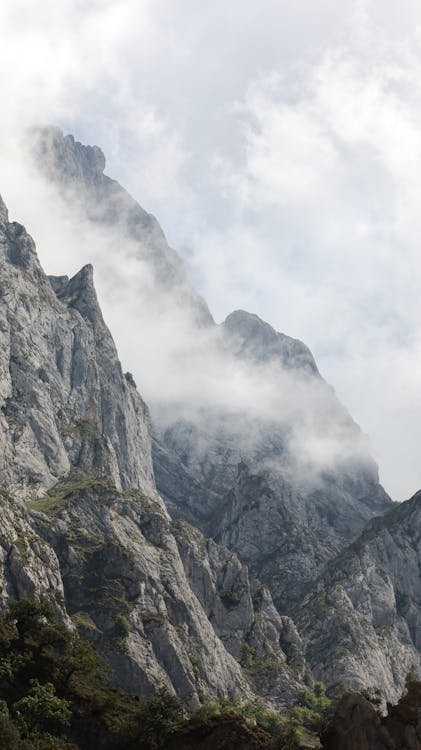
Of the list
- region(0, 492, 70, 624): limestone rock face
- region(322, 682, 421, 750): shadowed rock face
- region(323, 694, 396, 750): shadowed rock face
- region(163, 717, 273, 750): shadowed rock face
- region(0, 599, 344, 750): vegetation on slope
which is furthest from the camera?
region(0, 492, 70, 624): limestone rock face

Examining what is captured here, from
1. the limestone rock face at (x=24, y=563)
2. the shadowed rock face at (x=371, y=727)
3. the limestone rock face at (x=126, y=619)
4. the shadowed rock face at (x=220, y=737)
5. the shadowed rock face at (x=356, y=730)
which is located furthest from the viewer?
the limestone rock face at (x=126, y=619)

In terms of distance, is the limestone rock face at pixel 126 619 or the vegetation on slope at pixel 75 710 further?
the limestone rock face at pixel 126 619

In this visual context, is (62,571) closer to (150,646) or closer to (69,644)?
(150,646)

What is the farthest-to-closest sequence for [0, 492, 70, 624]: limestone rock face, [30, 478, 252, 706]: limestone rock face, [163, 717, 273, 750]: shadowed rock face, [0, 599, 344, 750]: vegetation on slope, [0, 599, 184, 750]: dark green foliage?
[30, 478, 252, 706]: limestone rock face
[0, 492, 70, 624]: limestone rock face
[0, 599, 184, 750]: dark green foliage
[0, 599, 344, 750]: vegetation on slope
[163, 717, 273, 750]: shadowed rock face

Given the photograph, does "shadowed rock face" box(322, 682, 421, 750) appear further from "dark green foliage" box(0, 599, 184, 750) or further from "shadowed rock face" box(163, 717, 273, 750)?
"dark green foliage" box(0, 599, 184, 750)

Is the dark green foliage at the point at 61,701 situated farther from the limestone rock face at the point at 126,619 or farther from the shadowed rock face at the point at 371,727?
the limestone rock face at the point at 126,619

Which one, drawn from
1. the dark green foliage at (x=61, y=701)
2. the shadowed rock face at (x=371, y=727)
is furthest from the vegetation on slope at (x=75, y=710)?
the shadowed rock face at (x=371, y=727)

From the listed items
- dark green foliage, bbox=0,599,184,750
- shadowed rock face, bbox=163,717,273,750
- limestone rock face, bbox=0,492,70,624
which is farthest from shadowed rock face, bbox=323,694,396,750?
limestone rock face, bbox=0,492,70,624

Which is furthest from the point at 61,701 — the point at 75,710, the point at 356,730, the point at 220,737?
the point at 356,730

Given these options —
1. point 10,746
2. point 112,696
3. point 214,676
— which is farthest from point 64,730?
point 214,676

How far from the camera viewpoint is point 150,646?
181 metres

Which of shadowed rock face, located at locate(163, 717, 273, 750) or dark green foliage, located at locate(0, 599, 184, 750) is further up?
shadowed rock face, located at locate(163, 717, 273, 750)

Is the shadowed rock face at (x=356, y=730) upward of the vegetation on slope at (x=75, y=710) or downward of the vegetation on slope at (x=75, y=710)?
upward

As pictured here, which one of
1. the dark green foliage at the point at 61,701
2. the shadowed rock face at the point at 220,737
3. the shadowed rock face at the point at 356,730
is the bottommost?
the dark green foliage at the point at 61,701
